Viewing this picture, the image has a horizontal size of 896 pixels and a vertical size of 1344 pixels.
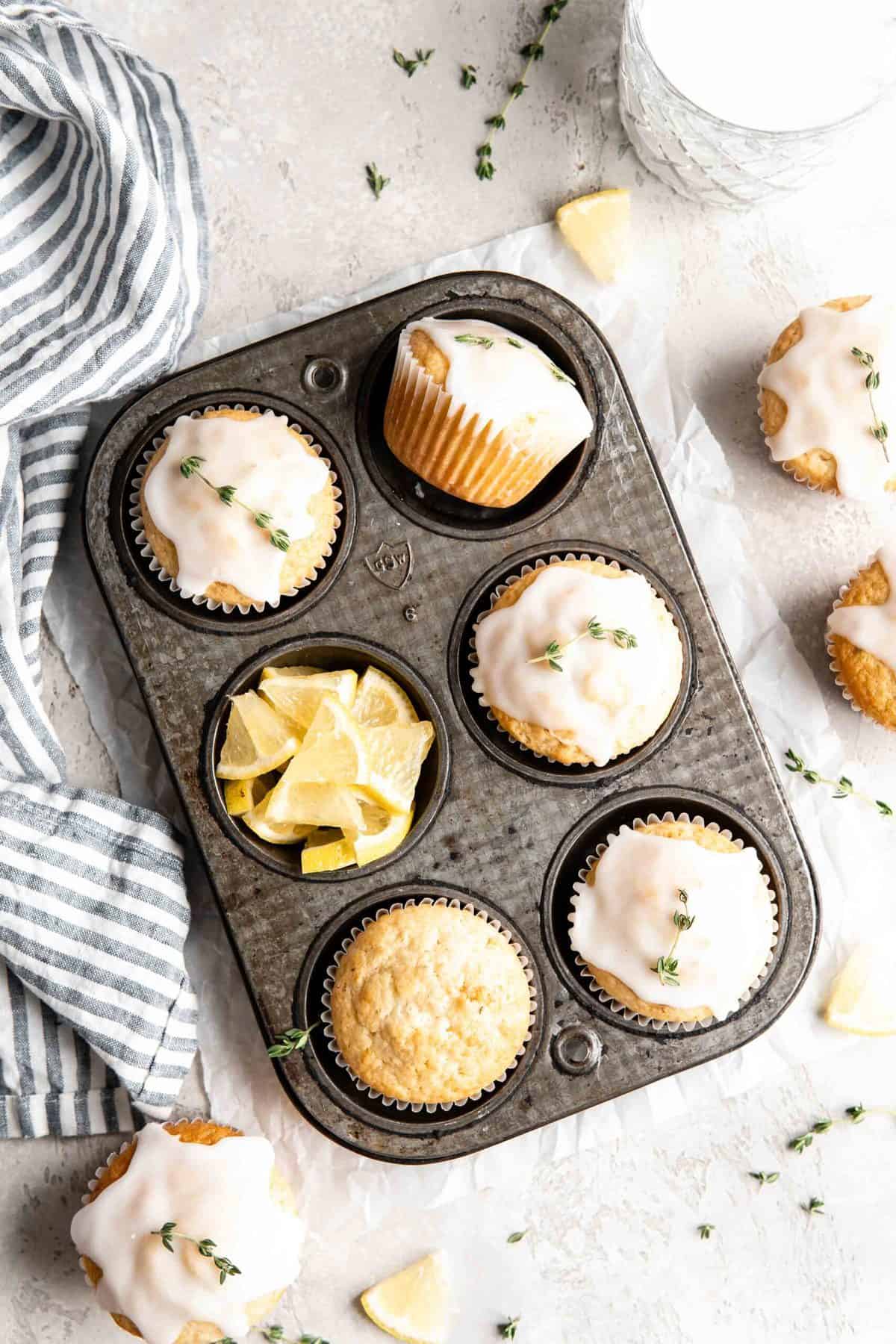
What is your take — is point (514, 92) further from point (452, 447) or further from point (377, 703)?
point (377, 703)

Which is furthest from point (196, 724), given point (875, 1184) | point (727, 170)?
point (875, 1184)

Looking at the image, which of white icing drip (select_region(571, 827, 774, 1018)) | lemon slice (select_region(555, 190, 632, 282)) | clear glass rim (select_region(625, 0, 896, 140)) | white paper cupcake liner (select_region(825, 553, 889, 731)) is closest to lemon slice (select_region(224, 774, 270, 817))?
white icing drip (select_region(571, 827, 774, 1018))

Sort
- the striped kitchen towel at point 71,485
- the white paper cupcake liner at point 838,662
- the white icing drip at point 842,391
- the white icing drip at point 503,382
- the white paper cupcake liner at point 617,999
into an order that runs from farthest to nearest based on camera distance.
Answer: the white paper cupcake liner at point 838,662 → the white icing drip at point 842,391 → the white paper cupcake liner at point 617,999 → the striped kitchen towel at point 71,485 → the white icing drip at point 503,382

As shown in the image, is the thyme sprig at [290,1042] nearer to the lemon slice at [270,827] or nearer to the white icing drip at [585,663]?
the lemon slice at [270,827]

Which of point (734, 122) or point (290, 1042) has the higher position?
point (734, 122)

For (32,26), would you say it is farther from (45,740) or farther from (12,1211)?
(12,1211)

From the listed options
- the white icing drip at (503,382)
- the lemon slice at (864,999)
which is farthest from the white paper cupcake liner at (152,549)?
the lemon slice at (864,999)

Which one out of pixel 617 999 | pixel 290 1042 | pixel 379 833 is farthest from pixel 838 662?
pixel 290 1042
